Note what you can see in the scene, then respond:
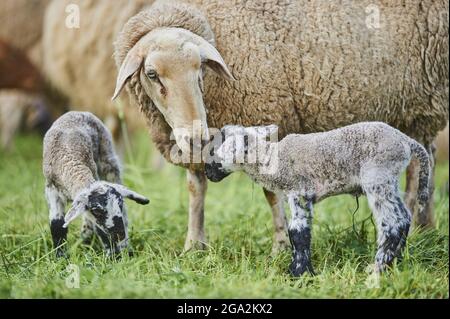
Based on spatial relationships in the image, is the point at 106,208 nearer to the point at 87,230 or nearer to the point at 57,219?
the point at 57,219

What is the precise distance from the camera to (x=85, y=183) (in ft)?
16.9

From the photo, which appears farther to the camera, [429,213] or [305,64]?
[429,213]

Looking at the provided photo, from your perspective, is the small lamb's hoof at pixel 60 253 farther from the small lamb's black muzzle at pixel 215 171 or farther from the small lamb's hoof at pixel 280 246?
the small lamb's hoof at pixel 280 246

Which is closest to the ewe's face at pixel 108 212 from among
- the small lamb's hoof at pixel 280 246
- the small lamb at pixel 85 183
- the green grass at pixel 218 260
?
the small lamb at pixel 85 183

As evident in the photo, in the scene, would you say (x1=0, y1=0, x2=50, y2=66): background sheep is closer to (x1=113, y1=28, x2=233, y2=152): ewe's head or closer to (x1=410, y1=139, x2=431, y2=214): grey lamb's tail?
(x1=113, y1=28, x2=233, y2=152): ewe's head

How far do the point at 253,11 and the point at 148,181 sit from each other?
4134 millimetres

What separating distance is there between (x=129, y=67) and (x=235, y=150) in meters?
0.90

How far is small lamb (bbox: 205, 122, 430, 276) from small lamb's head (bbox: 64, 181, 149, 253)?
601mm

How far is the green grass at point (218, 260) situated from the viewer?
4.48 meters

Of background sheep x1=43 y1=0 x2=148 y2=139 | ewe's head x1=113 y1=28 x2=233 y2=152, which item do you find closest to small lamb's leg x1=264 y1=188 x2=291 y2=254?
ewe's head x1=113 y1=28 x2=233 y2=152

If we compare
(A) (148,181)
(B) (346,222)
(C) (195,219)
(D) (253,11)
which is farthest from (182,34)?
(A) (148,181)

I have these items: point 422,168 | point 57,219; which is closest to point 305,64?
point 422,168

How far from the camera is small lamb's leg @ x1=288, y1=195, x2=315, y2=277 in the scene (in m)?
4.73
